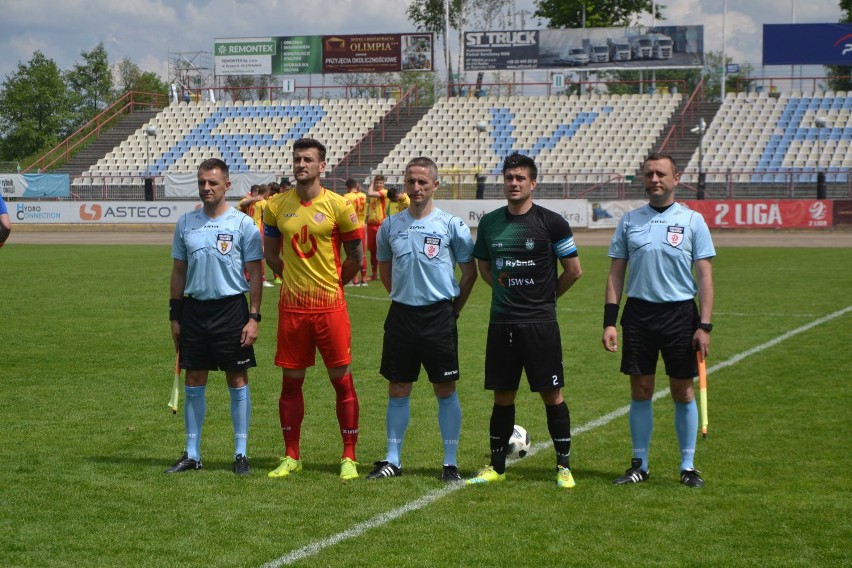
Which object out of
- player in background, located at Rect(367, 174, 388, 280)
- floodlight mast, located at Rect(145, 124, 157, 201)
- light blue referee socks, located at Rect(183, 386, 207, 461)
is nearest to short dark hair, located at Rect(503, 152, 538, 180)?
light blue referee socks, located at Rect(183, 386, 207, 461)

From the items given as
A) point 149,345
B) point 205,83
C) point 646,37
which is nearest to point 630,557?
point 149,345

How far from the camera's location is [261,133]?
56.1m

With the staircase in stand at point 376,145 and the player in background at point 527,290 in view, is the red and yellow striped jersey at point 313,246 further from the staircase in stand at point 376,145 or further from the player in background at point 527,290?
the staircase in stand at point 376,145

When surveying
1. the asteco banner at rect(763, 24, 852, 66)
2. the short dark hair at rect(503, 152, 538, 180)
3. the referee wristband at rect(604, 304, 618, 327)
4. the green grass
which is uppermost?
the asteco banner at rect(763, 24, 852, 66)

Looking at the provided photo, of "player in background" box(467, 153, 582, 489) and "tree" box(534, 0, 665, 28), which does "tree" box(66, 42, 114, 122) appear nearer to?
"tree" box(534, 0, 665, 28)

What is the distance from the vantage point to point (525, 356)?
7.05 m

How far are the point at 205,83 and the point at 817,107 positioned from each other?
33.4 m

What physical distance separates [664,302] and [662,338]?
23 centimetres

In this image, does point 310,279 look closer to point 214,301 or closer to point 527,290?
point 214,301

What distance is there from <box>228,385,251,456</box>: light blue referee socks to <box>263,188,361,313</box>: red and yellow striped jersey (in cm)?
70

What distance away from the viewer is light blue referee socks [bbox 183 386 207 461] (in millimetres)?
7516

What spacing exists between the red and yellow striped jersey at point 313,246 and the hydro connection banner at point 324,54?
5178 cm

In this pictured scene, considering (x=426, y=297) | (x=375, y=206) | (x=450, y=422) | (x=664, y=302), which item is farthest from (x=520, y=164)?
(x=375, y=206)

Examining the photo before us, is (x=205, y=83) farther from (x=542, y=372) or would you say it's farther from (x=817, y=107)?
(x=542, y=372)
